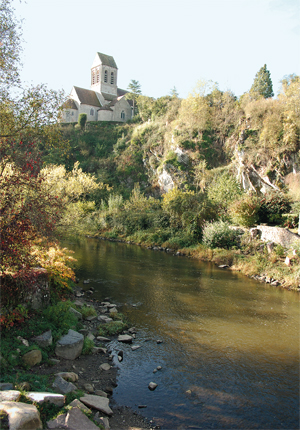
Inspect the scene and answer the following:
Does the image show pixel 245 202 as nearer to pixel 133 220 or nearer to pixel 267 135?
pixel 267 135

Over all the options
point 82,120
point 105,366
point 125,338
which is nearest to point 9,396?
point 105,366

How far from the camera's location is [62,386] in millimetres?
4812

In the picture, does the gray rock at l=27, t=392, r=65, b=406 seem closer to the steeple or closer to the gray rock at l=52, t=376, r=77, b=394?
the gray rock at l=52, t=376, r=77, b=394

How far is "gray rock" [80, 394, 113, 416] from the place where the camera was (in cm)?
462

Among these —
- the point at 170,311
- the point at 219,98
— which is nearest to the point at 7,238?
the point at 170,311

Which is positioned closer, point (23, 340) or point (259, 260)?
point (23, 340)

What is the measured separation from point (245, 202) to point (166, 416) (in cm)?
1583

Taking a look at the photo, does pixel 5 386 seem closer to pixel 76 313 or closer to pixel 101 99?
pixel 76 313

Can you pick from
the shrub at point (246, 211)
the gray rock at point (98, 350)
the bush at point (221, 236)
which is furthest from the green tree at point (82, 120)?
the gray rock at point (98, 350)

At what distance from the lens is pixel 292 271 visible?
13.9m

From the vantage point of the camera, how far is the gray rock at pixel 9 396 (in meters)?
3.87

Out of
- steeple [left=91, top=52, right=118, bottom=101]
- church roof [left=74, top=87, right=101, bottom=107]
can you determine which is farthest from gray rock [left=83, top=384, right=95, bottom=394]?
steeple [left=91, top=52, right=118, bottom=101]

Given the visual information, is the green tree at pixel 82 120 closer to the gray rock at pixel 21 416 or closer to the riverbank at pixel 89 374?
the riverbank at pixel 89 374

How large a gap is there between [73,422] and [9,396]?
938 mm
